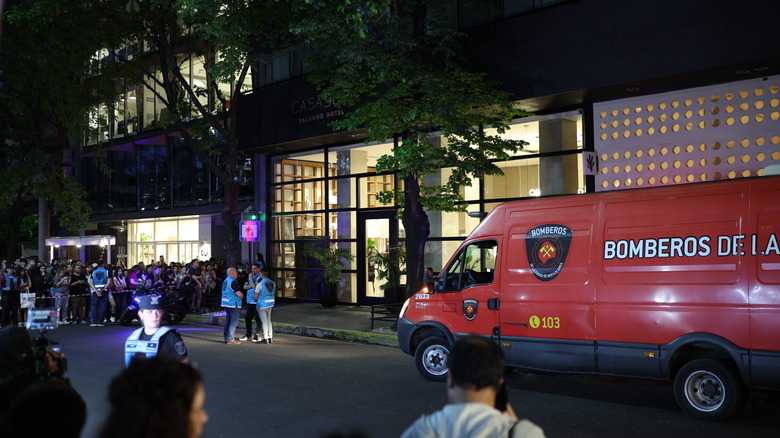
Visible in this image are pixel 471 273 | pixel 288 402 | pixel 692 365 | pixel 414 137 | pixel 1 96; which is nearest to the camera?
pixel 692 365

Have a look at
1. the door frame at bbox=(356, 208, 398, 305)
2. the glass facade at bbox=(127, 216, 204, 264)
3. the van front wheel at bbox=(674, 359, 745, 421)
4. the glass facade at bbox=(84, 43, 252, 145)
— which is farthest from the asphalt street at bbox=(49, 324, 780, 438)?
the glass facade at bbox=(127, 216, 204, 264)

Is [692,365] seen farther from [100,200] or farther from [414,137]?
[100,200]

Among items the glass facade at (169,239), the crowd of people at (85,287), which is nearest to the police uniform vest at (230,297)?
the crowd of people at (85,287)

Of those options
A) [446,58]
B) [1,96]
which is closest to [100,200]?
[1,96]

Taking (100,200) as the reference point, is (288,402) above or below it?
below

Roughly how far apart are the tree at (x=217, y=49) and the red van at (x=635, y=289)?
10.7m

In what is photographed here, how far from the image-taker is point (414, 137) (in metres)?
15.2

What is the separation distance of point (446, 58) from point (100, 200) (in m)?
28.4

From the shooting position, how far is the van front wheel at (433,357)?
10.5 metres

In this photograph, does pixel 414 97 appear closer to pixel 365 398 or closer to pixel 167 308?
pixel 365 398

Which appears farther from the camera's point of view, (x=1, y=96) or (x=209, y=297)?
(x=1, y=96)

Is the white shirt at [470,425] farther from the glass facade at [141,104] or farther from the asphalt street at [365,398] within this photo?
the glass facade at [141,104]

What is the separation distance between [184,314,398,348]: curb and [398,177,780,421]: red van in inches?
180

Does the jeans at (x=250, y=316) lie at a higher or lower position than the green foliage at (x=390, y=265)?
lower
